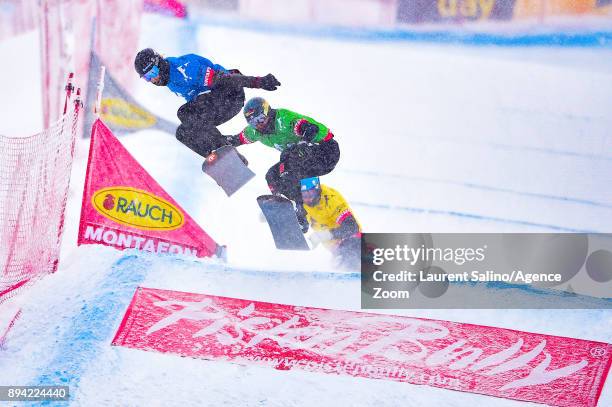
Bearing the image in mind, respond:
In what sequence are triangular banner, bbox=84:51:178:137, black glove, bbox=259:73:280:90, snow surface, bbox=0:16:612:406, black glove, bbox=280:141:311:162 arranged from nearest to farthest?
snow surface, bbox=0:16:612:406, black glove, bbox=259:73:280:90, black glove, bbox=280:141:311:162, triangular banner, bbox=84:51:178:137

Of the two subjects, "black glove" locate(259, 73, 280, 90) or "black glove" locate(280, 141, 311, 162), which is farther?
"black glove" locate(280, 141, 311, 162)

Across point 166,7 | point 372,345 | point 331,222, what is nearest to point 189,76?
point 166,7

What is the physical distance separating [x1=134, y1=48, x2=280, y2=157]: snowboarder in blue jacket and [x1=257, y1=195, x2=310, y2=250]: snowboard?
1.16 ft

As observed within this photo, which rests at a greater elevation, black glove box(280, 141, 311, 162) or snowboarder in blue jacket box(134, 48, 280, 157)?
snowboarder in blue jacket box(134, 48, 280, 157)

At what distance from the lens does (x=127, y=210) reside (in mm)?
3010

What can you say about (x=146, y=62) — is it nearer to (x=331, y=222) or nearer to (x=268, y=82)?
(x=268, y=82)

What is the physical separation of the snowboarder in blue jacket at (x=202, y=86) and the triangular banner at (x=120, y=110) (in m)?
0.37

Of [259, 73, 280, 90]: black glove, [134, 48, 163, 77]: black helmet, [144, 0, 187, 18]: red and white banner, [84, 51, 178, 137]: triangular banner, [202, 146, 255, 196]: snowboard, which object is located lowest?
[202, 146, 255, 196]: snowboard

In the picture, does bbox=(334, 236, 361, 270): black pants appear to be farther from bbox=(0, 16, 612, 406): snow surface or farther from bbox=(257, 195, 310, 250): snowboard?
bbox=(257, 195, 310, 250): snowboard

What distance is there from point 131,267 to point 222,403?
78cm

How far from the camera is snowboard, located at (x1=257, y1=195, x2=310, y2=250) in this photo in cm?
302

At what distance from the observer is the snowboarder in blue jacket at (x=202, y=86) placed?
2.91m

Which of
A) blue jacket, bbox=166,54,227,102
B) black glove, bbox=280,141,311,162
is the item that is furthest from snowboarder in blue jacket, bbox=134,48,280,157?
black glove, bbox=280,141,311,162

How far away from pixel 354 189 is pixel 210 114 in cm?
82
